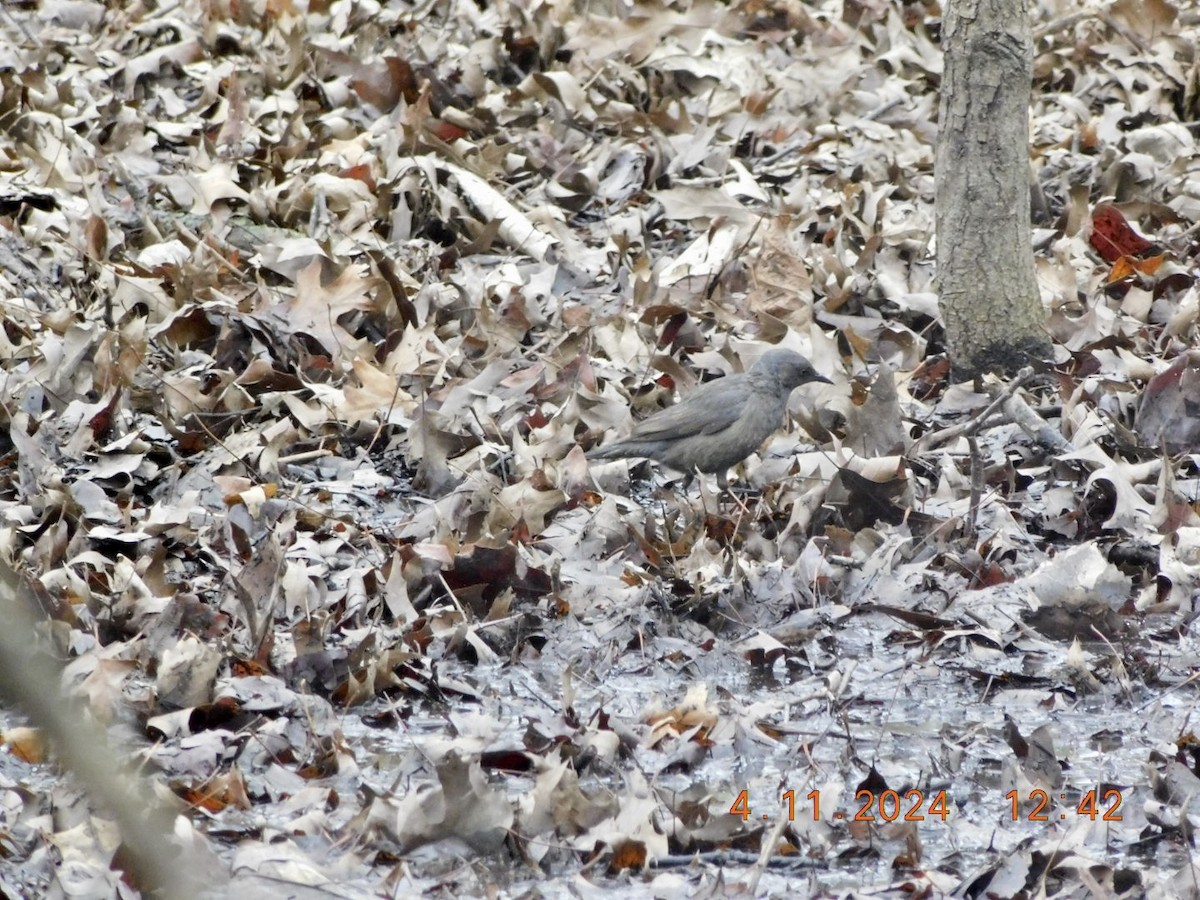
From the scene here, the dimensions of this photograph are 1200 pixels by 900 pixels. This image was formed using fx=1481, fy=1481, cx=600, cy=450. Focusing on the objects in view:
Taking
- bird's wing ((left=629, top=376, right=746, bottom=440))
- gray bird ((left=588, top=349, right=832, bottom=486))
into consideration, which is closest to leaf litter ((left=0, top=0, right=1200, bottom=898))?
gray bird ((left=588, top=349, right=832, bottom=486))

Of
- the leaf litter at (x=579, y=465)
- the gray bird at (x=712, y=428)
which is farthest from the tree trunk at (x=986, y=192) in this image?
the gray bird at (x=712, y=428)

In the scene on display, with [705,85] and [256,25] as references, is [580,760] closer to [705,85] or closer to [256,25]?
[705,85]

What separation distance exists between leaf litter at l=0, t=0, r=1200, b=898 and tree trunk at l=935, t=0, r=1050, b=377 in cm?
25

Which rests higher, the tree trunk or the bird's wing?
the tree trunk

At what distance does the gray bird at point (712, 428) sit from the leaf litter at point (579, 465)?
210mm

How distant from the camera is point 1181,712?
435 cm

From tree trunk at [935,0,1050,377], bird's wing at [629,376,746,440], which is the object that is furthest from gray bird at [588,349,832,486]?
tree trunk at [935,0,1050,377]

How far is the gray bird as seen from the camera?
6316mm

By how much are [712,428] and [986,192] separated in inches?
63.6

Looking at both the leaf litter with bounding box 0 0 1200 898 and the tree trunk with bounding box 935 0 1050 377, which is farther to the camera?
the tree trunk with bounding box 935 0 1050 377

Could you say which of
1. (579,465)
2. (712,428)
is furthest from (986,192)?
(579,465)

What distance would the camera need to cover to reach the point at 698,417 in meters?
6.37

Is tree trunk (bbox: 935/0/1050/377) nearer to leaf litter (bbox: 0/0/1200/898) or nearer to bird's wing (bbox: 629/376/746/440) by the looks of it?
leaf litter (bbox: 0/0/1200/898)

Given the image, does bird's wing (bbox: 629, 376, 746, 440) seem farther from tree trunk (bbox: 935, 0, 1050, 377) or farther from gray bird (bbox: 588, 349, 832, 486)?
tree trunk (bbox: 935, 0, 1050, 377)
